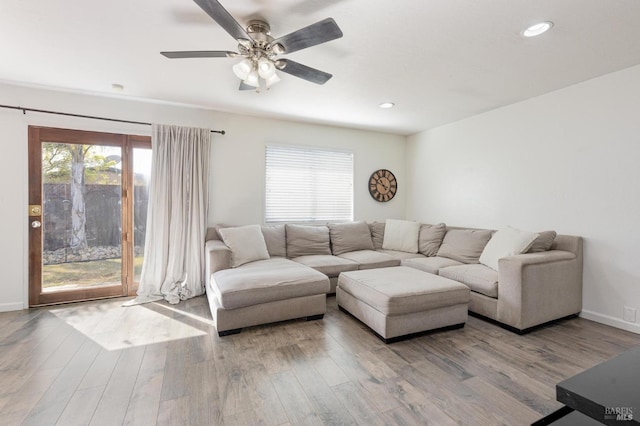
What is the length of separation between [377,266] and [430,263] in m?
0.67

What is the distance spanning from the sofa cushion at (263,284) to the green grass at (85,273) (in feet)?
5.02

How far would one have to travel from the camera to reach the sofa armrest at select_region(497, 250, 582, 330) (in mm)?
2451

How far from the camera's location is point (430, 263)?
11.3 feet

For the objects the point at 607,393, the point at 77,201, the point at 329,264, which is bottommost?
the point at 329,264

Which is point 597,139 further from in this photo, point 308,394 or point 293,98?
point 308,394

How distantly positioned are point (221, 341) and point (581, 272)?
11.7 ft

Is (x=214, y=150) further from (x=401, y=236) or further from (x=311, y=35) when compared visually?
(x=401, y=236)

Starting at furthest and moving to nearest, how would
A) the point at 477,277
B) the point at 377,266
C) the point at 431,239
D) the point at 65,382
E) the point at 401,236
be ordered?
1. the point at 401,236
2. the point at 431,239
3. the point at 377,266
4. the point at 477,277
5. the point at 65,382

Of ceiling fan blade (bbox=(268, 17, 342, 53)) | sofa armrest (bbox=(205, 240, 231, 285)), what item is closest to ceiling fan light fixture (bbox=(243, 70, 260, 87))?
ceiling fan blade (bbox=(268, 17, 342, 53))

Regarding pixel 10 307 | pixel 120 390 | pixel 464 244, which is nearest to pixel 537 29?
pixel 464 244

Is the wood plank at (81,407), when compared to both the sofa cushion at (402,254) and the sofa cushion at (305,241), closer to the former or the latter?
the sofa cushion at (305,241)

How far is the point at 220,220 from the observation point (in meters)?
3.88

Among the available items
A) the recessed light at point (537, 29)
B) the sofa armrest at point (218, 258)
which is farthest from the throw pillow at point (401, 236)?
the recessed light at point (537, 29)

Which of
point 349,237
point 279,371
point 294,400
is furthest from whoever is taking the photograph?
point 349,237
